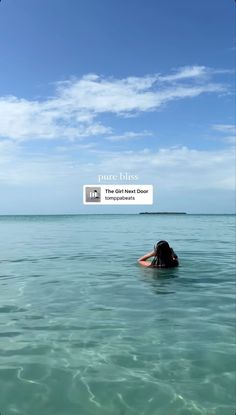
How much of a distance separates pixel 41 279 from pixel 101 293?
11.2 ft

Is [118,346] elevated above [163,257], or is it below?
below

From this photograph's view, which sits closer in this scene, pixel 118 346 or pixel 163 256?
pixel 118 346

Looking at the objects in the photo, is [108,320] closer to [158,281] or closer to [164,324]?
[164,324]

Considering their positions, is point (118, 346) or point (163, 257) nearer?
point (118, 346)

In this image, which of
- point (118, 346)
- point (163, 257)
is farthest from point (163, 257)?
point (118, 346)

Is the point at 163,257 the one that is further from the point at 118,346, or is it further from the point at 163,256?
the point at 118,346

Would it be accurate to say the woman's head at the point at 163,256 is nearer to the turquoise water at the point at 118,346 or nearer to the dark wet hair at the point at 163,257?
the dark wet hair at the point at 163,257

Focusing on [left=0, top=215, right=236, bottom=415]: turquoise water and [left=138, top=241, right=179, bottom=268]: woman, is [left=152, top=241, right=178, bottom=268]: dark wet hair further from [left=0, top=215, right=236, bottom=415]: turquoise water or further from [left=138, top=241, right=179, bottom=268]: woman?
[left=0, top=215, right=236, bottom=415]: turquoise water

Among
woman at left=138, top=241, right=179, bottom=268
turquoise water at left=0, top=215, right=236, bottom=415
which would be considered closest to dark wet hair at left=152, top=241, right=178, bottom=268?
woman at left=138, top=241, right=179, bottom=268

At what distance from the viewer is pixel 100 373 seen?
21.6 feet

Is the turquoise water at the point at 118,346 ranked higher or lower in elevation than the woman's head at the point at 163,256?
lower

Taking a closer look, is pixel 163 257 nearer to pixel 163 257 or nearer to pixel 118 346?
pixel 163 257

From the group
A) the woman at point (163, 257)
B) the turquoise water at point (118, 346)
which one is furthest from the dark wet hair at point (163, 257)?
the turquoise water at point (118, 346)

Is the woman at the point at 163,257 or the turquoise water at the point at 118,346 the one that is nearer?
the turquoise water at the point at 118,346
